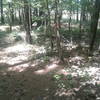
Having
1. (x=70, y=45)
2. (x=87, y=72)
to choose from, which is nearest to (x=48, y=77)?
(x=87, y=72)

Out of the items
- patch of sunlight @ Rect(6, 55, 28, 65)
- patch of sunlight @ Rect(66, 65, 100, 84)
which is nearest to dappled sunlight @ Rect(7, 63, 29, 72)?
patch of sunlight @ Rect(6, 55, 28, 65)

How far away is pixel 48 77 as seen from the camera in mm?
7250

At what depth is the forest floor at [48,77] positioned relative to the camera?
224 inches

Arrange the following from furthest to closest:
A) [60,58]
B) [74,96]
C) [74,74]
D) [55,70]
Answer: [60,58] < [55,70] < [74,74] < [74,96]

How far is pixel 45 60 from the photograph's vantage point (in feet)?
30.7

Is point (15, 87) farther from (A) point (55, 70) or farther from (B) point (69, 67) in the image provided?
(B) point (69, 67)

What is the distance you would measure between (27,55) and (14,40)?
5413mm

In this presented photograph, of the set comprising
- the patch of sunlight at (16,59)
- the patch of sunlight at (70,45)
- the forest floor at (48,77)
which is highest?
the patch of sunlight at (70,45)

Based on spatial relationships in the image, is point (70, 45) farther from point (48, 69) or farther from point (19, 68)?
point (19, 68)

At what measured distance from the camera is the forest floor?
568cm

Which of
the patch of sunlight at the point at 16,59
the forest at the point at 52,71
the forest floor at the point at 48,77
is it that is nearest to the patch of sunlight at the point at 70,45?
the forest at the point at 52,71

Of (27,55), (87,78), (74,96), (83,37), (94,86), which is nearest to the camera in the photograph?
(74,96)

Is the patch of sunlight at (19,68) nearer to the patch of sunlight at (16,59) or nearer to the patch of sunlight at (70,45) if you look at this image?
the patch of sunlight at (16,59)

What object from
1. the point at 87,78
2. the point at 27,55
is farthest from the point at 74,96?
the point at 27,55
